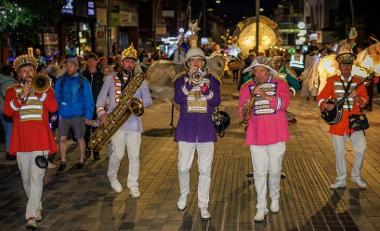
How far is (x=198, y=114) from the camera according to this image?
693 centimetres

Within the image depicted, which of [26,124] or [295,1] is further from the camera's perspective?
[295,1]

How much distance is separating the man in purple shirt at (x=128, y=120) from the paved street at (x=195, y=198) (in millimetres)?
446

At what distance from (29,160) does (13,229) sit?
2.77 feet

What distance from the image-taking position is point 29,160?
671 centimetres

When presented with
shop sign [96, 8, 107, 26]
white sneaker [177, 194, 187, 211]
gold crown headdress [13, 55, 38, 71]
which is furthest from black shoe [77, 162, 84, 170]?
shop sign [96, 8, 107, 26]

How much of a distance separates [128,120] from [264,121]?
1.96 meters

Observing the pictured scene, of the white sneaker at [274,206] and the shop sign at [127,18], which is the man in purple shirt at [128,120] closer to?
the white sneaker at [274,206]

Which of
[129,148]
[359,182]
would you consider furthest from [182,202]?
[359,182]

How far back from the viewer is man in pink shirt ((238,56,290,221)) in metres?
6.75

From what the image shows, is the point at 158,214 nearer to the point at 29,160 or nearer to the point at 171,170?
the point at 29,160

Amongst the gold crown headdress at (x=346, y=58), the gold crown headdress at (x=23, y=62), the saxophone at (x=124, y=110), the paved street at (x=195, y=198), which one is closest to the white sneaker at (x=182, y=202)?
the paved street at (x=195, y=198)

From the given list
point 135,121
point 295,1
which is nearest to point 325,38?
point 295,1

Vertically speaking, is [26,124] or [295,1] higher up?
[295,1]

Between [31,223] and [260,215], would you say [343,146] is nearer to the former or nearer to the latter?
[260,215]
